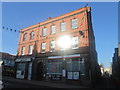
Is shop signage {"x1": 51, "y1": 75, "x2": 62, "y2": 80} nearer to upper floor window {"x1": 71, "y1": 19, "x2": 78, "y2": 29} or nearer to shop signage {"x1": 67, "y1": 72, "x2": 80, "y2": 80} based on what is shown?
shop signage {"x1": 67, "y1": 72, "x2": 80, "y2": 80}

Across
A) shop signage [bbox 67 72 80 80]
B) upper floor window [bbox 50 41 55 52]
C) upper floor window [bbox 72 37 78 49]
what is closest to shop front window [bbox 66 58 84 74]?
shop signage [bbox 67 72 80 80]

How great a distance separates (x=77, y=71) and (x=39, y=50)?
363 inches

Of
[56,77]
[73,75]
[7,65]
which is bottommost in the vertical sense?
[7,65]

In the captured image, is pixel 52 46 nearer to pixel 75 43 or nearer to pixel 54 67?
pixel 54 67

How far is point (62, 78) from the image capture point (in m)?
18.6

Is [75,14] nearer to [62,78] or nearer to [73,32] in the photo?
[73,32]

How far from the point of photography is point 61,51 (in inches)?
795

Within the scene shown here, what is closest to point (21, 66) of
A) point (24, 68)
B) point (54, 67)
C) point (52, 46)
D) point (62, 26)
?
point (24, 68)

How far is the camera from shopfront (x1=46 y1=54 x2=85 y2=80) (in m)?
17.7

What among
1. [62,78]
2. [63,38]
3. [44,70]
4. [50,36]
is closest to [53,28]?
[50,36]

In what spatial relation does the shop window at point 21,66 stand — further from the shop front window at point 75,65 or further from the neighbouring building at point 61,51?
the shop front window at point 75,65

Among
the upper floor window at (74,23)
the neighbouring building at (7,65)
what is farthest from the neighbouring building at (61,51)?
the neighbouring building at (7,65)

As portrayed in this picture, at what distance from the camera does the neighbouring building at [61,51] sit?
17797 mm

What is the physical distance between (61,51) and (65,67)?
2.88 meters
